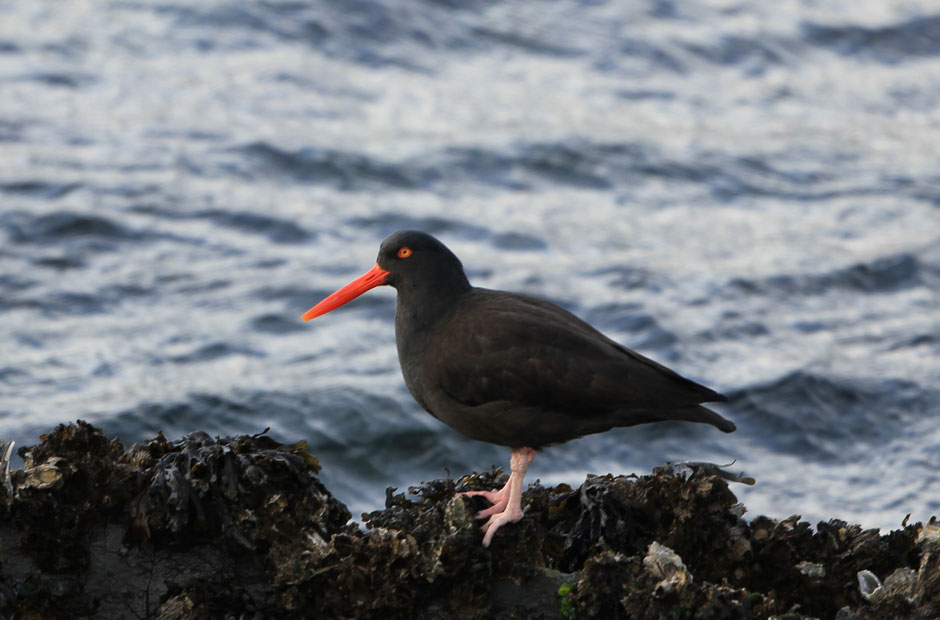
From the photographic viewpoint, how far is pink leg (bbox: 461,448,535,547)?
3.95 meters

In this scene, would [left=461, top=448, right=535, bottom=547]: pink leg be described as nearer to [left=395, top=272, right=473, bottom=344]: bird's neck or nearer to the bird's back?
the bird's back

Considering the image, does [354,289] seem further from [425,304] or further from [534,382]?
[534,382]

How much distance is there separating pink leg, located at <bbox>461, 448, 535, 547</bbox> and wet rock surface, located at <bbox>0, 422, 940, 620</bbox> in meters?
0.05

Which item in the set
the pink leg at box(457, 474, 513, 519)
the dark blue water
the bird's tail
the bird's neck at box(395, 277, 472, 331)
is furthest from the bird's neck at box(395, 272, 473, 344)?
the dark blue water

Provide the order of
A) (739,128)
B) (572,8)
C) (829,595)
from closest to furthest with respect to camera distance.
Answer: (829,595), (739,128), (572,8)

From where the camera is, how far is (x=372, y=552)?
3.82 meters

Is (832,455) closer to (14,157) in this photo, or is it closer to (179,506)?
(179,506)

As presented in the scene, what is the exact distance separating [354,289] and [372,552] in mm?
1761

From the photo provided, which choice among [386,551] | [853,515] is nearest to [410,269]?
[386,551]

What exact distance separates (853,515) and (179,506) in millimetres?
5009

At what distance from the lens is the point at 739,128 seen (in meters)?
13.3

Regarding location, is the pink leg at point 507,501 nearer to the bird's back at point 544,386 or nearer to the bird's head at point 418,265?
the bird's back at point 544,386

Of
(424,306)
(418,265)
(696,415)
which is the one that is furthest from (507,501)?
(418,265)

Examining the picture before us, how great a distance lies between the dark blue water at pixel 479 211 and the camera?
8430 millimetres
